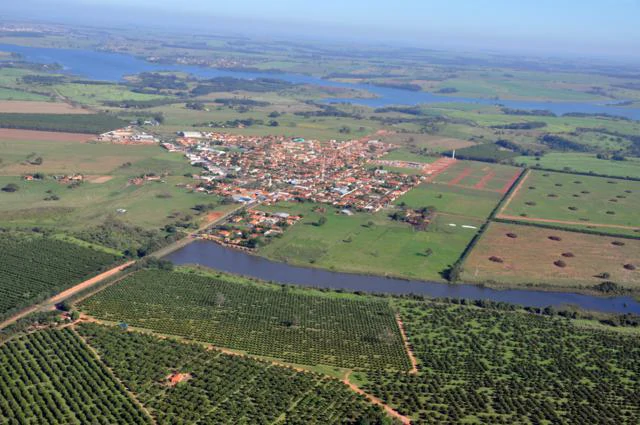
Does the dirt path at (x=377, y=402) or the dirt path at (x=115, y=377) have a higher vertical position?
the dirt path at (x=377, y=402)

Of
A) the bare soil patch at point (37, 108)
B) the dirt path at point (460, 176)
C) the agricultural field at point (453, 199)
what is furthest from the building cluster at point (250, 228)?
the bare soil patch at point (37, 108)

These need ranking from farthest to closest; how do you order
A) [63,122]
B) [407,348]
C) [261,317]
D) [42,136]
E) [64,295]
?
[63,122] → [42,136] → [64,295] → [261,317] → [407,348]

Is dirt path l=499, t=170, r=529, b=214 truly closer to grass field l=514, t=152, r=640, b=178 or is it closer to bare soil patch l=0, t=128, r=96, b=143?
grass field l=514, t=152, r=640, b=178

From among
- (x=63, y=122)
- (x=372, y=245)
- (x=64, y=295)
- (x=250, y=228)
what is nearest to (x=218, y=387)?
(x=64, y=295)

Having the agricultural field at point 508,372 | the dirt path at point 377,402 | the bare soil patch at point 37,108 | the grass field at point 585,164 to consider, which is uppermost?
the bare soil patch at point 37,108

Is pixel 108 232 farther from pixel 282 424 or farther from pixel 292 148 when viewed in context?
pixel 292 148

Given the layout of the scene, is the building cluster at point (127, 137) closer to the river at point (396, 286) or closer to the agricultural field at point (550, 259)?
the river at point (396, 286)

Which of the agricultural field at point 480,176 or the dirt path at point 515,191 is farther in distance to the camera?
the agricultural field at point 480,176

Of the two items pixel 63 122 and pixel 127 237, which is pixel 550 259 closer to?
pixel 127 237
